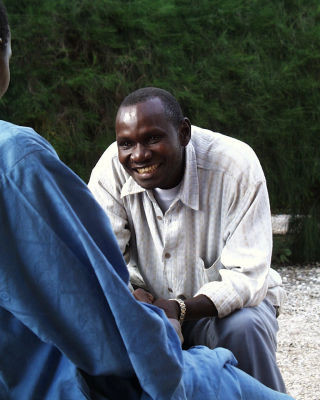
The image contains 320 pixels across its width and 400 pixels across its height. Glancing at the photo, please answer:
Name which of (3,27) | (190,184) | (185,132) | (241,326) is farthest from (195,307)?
(3,27)

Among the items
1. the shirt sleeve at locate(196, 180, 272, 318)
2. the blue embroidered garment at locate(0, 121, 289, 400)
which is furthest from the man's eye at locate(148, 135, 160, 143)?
the blue embroidered garment at locate(0, 121, 289, 400)

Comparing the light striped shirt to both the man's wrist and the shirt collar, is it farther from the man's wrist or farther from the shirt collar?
the man's wrist

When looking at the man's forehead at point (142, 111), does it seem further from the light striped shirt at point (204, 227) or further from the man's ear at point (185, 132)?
the light striped shirt at point (204, 227)

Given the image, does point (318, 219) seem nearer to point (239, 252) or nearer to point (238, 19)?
point (238, 19)

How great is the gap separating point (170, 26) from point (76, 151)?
1416mm

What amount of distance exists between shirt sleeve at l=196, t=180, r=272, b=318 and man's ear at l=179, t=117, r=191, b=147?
310mm

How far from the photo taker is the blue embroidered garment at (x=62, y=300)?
1543 millimetres

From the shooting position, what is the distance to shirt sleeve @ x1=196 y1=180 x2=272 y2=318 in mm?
2887

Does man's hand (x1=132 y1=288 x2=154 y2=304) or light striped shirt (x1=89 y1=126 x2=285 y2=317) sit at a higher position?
light striped shirt (x1=89 y1=126 x2=285 y2=317)

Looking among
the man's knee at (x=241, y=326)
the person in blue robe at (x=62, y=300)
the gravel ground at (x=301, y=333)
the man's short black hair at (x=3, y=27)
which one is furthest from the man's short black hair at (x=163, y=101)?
the gravel ground at (x=301, y=333)

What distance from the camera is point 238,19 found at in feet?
21.7

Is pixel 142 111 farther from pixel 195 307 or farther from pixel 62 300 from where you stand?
pixel 62 300

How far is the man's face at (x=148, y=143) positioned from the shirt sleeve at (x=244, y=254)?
0.32 metres

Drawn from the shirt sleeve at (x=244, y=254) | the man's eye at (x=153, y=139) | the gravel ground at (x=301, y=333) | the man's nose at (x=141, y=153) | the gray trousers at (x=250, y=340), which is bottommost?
the gravel ground at (x=301, y=333)
